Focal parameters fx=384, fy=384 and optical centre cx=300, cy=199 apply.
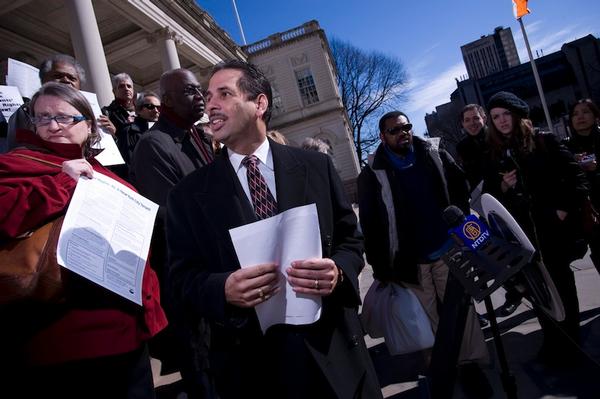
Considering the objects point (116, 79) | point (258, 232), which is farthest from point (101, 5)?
point (258, 232)

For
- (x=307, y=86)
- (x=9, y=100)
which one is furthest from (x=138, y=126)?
(x=307, y=86)

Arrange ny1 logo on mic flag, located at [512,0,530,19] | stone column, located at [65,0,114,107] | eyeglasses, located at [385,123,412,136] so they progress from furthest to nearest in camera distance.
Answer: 1. ny1 logo on mic flag, located at [512,0,530,19]
2. stone column, located at [65,0,114,107]
3. eyeglasses, located at [385,123,412,136]

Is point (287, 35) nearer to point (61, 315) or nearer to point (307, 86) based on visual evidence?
point (307, 86)

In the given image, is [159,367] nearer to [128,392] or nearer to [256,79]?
[128,392]

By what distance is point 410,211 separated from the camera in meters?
3.09

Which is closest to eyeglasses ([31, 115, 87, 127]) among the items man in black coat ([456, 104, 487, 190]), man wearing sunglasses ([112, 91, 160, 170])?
man wearing sunglasses ([112, 91, 160, 170])

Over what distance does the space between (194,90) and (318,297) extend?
76.3 inches

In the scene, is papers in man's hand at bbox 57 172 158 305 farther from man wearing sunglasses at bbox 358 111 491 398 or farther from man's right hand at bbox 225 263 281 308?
man wearing sunglasses at bbox 358 111 491 398

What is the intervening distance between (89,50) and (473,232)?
9.86 m

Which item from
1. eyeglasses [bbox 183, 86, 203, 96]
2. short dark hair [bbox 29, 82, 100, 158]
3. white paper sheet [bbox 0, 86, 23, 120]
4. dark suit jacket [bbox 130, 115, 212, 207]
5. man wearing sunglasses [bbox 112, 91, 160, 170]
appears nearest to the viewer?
short dark hair [bbox 29, 82, 100, 158]

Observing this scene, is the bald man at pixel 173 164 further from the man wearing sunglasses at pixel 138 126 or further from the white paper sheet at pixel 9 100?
the man wearing sunglasses at pixel 138 126

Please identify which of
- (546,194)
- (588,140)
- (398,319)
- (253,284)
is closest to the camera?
(253,284)

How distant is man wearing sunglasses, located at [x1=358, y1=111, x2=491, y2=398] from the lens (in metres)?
3.00

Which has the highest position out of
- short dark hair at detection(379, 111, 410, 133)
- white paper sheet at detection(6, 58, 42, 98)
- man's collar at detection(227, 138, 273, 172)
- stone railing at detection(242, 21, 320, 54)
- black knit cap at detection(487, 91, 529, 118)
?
stone railing at detection(242, 21, 320, 54)
